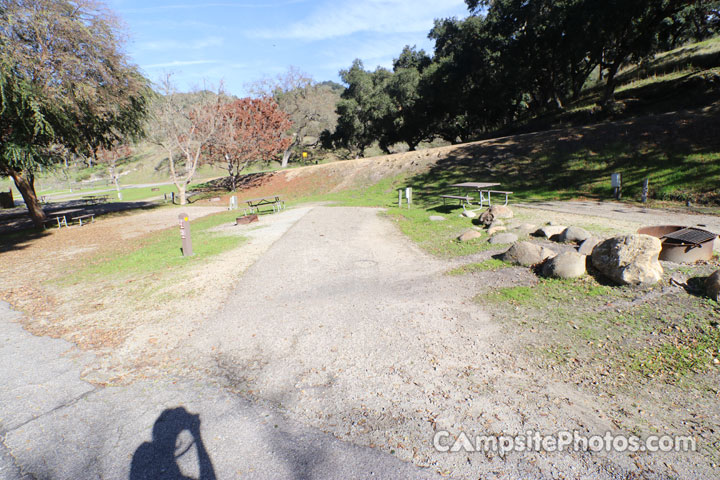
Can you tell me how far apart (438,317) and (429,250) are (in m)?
3.94

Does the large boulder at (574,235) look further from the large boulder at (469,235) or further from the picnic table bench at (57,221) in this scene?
the picnic table bench at (57,221)

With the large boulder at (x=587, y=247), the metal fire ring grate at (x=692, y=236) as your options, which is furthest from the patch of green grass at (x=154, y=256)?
the metal fire ring grate at (x=692, y=236)

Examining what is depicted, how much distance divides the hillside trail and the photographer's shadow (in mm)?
676

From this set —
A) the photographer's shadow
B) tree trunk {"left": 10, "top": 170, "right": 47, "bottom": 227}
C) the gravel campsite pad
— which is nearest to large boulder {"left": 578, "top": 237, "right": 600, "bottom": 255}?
the gravel campsite pad

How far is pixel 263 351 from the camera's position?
15.9 feet

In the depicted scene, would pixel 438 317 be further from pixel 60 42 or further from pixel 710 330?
pixel 60 42

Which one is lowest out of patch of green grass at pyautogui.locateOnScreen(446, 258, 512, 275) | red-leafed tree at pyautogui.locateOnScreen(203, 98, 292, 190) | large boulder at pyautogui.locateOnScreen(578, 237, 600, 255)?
patch of green grass at pyautogui.locateOnScreen(446, 258, 512, 275)

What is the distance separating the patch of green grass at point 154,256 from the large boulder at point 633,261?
9.50 metres

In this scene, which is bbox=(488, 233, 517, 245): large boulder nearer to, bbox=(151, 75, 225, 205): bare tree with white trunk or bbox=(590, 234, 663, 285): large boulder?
bbox=(590, 234, 663, 285): large boulder

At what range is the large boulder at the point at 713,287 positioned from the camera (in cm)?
502

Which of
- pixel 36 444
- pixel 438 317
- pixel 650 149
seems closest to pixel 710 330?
pixel 438 317

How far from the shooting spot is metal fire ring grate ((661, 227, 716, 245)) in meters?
6.33

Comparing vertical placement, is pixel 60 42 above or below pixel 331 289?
above

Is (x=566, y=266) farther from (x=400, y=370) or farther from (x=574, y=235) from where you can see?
(x=400, y=370)
